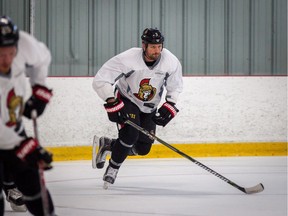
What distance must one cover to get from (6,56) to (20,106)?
0.23 m

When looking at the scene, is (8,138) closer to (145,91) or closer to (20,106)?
(20,106)

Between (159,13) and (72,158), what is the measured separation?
7.08ft

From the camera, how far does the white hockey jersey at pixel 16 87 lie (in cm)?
299

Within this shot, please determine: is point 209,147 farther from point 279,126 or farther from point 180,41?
point 180,41

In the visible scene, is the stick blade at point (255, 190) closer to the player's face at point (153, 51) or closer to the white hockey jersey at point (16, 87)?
the player's face at point (153, 51)

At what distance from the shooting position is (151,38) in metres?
5.26

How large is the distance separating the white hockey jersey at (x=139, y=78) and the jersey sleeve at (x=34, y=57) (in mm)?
2109

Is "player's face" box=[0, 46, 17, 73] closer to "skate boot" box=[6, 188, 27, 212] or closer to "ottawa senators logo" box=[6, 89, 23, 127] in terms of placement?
"ottawa senators logo" box=[6, 89, 23, 127]

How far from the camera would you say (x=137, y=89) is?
5473 mm

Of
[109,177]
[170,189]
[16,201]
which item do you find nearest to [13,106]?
[16,201]

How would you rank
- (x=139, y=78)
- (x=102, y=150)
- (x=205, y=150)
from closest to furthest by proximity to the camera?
1. (x=139, y=78)
2. (x=102, y=150)
3. (x=205, y=150)

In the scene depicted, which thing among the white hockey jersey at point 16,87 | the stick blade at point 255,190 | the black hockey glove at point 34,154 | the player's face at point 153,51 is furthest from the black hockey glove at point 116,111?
the black hockey glove at point 34,154

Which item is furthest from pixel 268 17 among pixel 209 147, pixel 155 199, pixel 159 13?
pixel 155 199

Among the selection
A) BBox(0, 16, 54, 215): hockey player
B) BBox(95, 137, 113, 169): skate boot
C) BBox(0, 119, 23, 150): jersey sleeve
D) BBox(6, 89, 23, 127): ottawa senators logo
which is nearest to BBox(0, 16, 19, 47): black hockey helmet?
BBox(0, 16, 54, 215): hockey player
